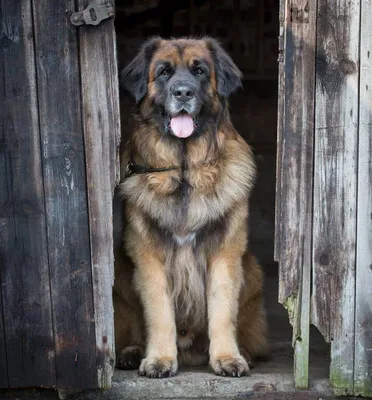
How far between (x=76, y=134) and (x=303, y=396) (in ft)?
6.06

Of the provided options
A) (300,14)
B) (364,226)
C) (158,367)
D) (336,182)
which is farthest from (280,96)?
(158,367)

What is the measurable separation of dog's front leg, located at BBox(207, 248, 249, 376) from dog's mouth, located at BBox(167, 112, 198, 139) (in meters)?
0.71

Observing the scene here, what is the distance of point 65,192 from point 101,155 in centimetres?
27

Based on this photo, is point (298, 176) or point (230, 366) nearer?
point (298, 176)

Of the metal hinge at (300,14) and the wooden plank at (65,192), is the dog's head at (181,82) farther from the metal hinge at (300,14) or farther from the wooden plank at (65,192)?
the metal hinge at (300,14)

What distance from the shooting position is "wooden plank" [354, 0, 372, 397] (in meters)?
4.06

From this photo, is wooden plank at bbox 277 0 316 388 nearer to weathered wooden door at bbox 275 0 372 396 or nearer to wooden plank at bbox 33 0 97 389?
weathered wooden door at bbox 275 0 372 396

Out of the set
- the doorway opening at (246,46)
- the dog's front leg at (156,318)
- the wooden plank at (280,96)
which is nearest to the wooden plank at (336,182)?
the wooden plank at (280,96)

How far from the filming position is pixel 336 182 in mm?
4191

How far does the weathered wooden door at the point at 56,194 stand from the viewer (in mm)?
Result: 4047

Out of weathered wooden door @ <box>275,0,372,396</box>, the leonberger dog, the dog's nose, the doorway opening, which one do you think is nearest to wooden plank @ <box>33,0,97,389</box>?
the leonberger dog

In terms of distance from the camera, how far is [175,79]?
4.42 metres

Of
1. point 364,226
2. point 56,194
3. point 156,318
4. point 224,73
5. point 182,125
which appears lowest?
point 156,318

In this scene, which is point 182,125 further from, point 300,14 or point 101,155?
point 300,14
